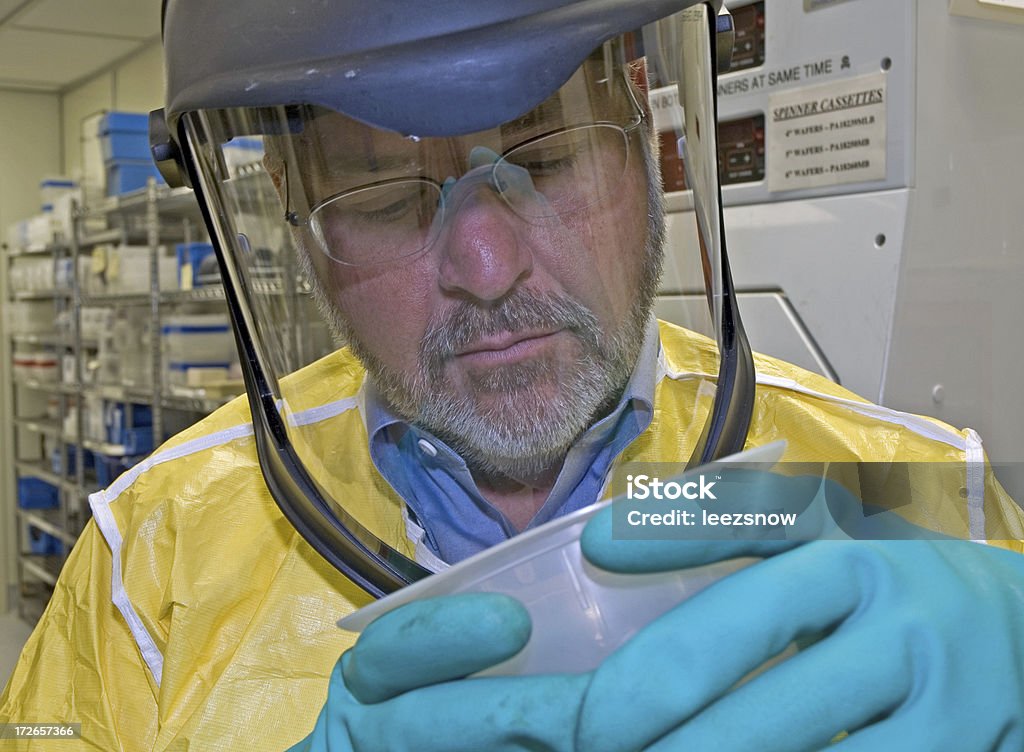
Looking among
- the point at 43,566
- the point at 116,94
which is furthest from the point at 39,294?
the point at 43,566

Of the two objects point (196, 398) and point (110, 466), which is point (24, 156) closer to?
point (110, 466)

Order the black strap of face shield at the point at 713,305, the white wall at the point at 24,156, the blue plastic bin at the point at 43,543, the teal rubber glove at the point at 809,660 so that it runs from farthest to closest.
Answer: the white wall at the point at 24,156
the blue plastic bin at the point at 43,543
the black strap of face shield at the point at 713,305
the teal rubber glove at the point at 809,660

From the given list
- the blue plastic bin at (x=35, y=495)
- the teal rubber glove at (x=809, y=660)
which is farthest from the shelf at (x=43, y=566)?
the teal rubber glove at (x=809, y=660)

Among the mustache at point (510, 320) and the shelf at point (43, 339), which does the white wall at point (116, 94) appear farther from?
the mustache at point (510, 320)

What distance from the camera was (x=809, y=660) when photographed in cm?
46

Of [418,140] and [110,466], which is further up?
[418,140]

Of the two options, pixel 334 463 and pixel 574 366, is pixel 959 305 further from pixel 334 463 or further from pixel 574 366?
pixel 334 463

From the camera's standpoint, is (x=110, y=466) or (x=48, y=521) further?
(x=48, y=521)

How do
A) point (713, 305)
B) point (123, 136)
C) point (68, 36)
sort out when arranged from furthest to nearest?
point (68, 36), point (123, 136), point (713, 305)

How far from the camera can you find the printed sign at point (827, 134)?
1.04m

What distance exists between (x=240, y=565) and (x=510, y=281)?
1.46 ft

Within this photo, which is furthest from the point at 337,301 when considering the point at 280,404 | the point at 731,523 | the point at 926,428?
the point at 926,428

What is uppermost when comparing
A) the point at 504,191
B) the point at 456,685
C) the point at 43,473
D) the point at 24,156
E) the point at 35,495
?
the point at 24,156

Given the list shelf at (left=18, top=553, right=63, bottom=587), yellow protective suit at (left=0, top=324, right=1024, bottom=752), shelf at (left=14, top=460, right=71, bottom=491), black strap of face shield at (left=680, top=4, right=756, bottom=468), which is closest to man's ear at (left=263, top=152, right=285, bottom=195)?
yellow protective suit at (left=0, top=324, right=1024, bottom=752)
